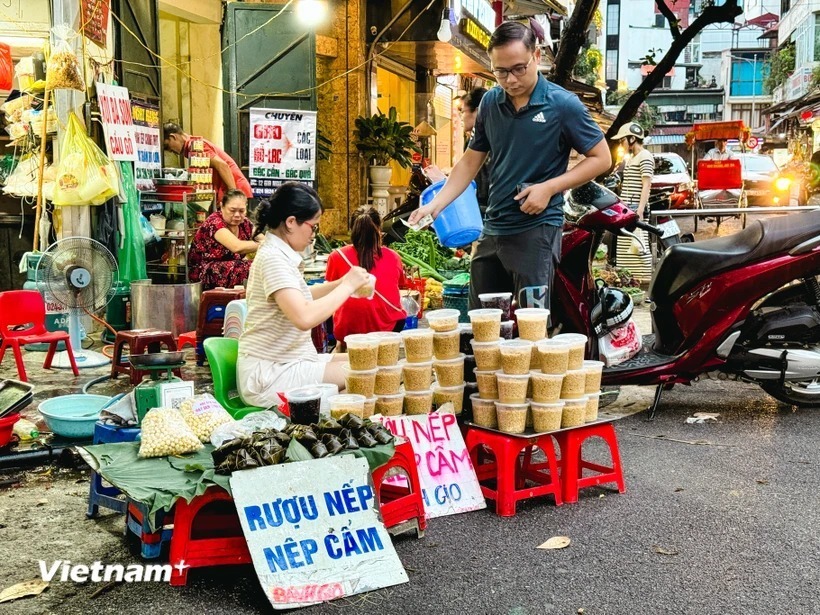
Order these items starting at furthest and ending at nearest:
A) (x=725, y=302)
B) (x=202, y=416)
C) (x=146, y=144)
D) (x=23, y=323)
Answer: (x=146, y=144)
(x=23, y=323)
(x=725, y=302)
(x=202, y=416)

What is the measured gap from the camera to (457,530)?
14.4ft

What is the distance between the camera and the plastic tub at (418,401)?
4.80 m

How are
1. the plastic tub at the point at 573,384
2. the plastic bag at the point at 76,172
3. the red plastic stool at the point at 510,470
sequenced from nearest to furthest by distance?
the red plastic stool at the point at 510,470
the plastic tub at the point at 573,384
the plastic bag at the point at 76,172

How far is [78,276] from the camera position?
8039 millimetres

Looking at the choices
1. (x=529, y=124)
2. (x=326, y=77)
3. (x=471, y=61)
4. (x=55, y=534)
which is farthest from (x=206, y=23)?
(x=55, y=534)

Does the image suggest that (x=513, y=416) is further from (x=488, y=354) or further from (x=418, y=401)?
(x=418, y=401)

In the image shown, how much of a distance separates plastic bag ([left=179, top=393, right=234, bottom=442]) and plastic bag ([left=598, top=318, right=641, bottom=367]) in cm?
314

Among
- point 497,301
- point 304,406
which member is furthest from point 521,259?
point 304,406

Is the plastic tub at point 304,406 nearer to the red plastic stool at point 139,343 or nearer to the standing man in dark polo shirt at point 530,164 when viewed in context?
the standing man in dark polo shirt at point 530,164

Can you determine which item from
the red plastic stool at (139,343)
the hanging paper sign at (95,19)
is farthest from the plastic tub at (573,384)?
the hanging paper sign at (95,19)

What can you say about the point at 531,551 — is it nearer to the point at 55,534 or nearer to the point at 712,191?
the point at 55,534

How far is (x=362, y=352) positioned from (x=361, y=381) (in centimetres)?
15

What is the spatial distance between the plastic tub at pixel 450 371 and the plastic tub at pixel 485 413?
0.50ft

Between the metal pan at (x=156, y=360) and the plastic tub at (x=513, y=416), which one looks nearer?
the plastic tub at (x=513, y=416)
